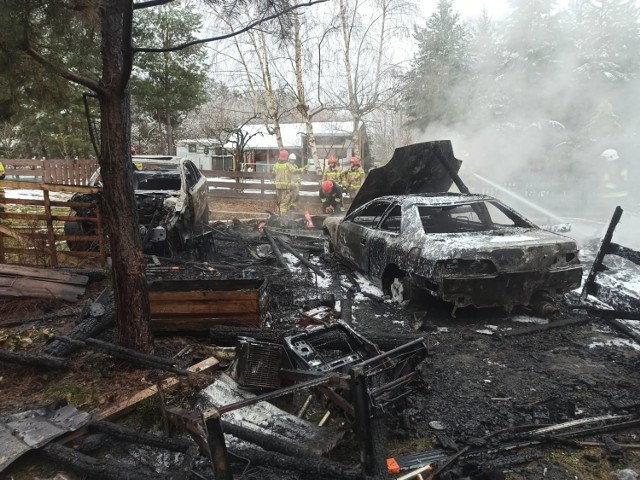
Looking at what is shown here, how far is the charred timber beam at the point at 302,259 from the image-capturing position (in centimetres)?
702

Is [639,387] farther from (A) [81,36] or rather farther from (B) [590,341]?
(A) [81,36]

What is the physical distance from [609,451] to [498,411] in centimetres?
69

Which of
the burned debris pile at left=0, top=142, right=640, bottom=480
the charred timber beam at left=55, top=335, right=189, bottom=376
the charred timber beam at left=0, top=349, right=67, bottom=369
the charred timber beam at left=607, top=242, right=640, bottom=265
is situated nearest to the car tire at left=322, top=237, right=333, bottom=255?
the burned debris pile at left=0, top=142, right=640, bottom=480

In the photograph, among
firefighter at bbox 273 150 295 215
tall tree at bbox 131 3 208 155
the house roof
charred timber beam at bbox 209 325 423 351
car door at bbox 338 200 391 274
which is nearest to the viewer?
charred timber beam at bbox 209 325 423 351

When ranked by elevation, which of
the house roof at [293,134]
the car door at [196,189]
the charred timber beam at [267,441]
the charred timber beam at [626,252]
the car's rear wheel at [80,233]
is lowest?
the charred timber beam at [267,441]

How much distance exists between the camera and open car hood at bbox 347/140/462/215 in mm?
6738

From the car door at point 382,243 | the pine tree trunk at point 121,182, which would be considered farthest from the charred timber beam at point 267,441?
the car door at point 382,243

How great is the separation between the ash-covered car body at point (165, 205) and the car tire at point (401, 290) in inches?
157

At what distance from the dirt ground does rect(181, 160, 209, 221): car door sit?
3478 mm

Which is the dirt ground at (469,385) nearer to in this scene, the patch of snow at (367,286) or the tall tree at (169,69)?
the patch of snow at (367,286)

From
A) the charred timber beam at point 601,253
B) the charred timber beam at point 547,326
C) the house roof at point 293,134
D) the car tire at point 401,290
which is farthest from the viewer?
the house roof at point 293,134

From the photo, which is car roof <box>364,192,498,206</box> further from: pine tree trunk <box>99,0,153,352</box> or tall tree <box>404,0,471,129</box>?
tall tree <box>404,0,471,129</box>

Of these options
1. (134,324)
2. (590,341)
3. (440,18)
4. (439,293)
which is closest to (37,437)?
(134,324)

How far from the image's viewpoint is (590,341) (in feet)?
14.1
